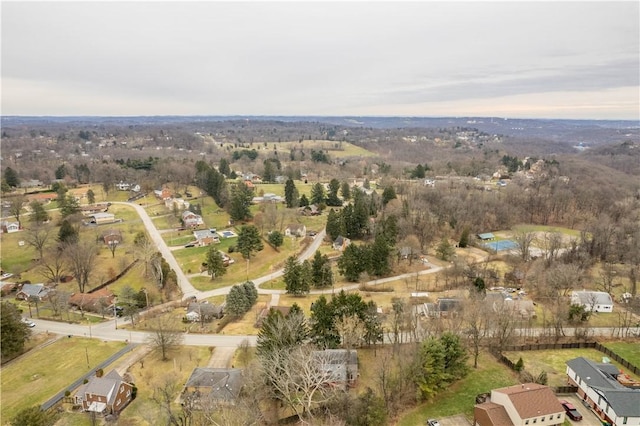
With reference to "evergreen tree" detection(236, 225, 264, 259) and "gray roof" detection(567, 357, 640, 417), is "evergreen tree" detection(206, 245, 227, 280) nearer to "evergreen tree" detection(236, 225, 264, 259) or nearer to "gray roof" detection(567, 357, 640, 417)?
"evergreen tree" detection(236, 225, 264, 259)

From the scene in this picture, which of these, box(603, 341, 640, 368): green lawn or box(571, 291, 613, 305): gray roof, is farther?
box(571, 291, 613, 305): gray roof

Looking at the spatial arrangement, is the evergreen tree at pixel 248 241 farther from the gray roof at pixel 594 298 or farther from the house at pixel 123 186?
the house at pixel 123 186

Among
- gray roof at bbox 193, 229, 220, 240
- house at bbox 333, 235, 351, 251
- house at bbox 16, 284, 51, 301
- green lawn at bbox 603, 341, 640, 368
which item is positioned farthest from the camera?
gray roof at bbox 193, 229, 220, 240

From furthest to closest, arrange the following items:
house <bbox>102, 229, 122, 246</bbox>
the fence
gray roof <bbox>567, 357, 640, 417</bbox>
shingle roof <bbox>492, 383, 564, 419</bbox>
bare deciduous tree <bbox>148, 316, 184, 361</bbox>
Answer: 1. house <bbox>102, 229, 122, 246</bbox>
2. bare deciduous tree <bbox>148, 316, 184, 361</bbox>
3. the fence
4. gray roof <bbox>567, 357, 640, 417</bbox>
5. shingle roof <bbox>492, 383, 564, 419</bbox>

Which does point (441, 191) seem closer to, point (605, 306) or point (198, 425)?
point (605, 306)

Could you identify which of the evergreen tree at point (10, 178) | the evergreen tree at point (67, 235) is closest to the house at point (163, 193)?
the evergreen tree at point (67, 235)

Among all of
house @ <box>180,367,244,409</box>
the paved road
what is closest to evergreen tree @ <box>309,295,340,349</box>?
house @ <box>180,367,244,409</box>

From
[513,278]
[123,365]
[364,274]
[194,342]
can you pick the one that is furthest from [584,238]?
[123,365]
